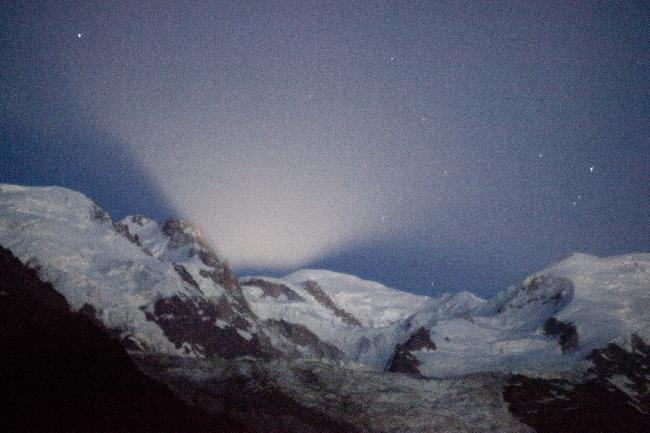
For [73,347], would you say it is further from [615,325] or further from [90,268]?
[615,325]

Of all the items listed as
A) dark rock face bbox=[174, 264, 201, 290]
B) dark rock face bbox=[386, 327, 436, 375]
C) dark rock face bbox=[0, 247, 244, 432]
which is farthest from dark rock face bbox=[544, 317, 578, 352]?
dark rock face bbox=[0, 247, 244, 432]

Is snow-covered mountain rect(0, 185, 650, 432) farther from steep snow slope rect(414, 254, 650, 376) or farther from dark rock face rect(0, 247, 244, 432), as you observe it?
dark rock face rect(0, 247, 244, 432)

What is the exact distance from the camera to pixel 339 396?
37.0 meters

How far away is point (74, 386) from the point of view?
2028 cm

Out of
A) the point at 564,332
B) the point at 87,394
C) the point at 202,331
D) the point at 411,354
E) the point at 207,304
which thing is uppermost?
the point at 564,332

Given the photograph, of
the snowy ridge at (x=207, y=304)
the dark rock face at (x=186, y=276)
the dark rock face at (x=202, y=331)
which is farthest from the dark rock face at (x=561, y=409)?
the dark rock face at (x=186, y=276)

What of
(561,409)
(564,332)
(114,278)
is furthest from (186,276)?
(561,409)

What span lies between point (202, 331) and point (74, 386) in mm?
137594

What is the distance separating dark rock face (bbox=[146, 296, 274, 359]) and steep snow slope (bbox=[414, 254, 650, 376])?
6460 cm

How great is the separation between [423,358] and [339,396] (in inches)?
5052

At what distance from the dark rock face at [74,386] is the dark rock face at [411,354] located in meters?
131

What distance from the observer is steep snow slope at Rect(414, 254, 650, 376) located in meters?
139

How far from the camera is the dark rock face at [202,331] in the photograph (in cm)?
14038

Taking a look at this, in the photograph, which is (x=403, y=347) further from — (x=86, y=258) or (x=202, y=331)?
(x=86, y=258)
